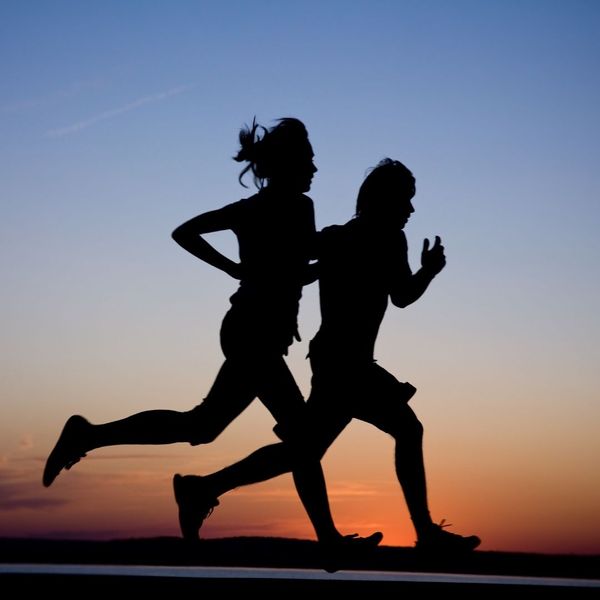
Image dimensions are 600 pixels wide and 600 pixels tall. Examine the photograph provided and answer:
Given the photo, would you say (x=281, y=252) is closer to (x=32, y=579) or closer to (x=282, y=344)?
(x=282, y=344)

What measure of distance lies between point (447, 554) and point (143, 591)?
1.84m

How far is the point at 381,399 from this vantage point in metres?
5.59

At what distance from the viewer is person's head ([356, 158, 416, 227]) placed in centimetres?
568

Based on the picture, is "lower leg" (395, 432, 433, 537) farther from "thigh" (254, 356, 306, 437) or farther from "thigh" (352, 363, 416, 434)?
"thigh" (254, 356, 306, 437)

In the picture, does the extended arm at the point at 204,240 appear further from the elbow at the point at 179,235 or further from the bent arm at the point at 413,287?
the bent arm at the point at 413,287

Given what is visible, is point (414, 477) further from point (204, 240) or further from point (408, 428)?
point (204, 240)

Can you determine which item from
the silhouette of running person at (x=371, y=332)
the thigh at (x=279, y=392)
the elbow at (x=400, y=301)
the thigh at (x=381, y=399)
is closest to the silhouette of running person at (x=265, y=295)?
the thigh at (x=279, y=392)

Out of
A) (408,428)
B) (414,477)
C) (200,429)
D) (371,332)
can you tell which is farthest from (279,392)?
(414,477)

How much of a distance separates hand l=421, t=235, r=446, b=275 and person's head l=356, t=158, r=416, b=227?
231mm

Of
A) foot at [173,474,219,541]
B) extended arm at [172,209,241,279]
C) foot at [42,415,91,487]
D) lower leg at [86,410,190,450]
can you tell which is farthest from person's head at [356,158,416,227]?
foot at [42,415,91,487]

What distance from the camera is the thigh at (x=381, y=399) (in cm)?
559

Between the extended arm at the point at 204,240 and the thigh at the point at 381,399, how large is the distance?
3.27 feet

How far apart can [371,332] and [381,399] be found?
0.41 meters

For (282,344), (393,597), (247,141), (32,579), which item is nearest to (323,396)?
(282,344)
